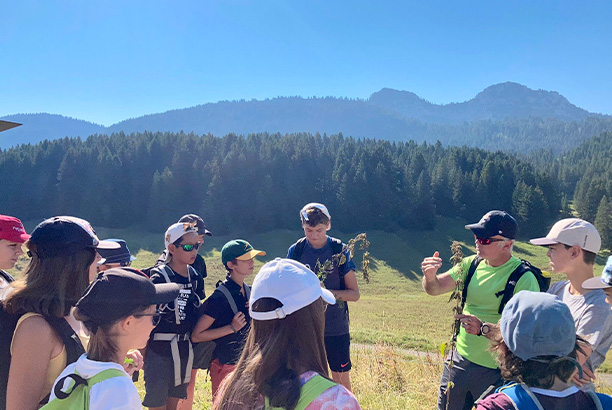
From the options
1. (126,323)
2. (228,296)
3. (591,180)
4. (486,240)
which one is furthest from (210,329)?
(591,180)

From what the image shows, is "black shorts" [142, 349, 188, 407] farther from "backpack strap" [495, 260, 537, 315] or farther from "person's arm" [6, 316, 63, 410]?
"backpack strap" [495, 260, 537, 315]

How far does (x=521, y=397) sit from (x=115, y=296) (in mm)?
2070

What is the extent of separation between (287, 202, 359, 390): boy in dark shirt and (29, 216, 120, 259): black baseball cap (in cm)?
231

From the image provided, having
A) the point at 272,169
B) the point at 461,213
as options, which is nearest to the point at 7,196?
the point at 272,169

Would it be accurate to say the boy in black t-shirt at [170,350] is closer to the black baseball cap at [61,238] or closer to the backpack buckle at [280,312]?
the black baseball cap at [61,238]

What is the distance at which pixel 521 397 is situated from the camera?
2.08 m

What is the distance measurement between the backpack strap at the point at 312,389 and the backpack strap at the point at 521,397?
3.00 ft

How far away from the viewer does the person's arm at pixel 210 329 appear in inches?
161

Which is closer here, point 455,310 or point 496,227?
point 455,310

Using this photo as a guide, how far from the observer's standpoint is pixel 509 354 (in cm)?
225

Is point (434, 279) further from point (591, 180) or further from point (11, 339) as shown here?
point (591, 180)

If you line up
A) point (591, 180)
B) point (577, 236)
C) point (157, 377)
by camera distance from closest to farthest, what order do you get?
point (577, 236), point (157, 377), point (591, 180)

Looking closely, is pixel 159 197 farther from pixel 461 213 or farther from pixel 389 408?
pixel 389 408

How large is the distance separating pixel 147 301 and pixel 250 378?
0.74 m
